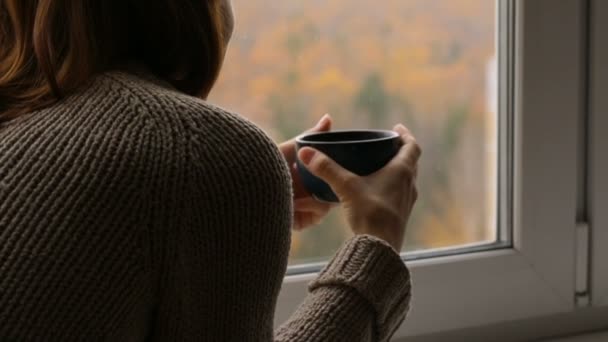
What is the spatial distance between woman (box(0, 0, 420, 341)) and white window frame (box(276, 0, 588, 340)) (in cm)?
43

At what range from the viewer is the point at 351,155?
72cm

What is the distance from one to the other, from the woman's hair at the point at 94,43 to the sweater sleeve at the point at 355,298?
18 centimetres

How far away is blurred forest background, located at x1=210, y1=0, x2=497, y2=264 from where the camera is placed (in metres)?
0.94

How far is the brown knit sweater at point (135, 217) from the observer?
515 millimetres

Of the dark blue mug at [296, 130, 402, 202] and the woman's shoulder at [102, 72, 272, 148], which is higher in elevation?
the woman's shoulder at [102, 72, 272, 148]

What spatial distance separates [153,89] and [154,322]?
15 cm

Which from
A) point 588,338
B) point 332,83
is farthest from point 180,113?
point 588,338

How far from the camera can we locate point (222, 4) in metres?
0.63

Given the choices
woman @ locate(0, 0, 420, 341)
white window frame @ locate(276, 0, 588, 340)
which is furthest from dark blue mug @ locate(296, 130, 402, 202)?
white window frame @ locate(276, 0, 588, 340)

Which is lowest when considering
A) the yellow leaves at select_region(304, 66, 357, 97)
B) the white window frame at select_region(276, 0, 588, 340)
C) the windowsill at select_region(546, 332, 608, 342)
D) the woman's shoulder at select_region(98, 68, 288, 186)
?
the windowsill at select_region(546, 332, 608, 342)

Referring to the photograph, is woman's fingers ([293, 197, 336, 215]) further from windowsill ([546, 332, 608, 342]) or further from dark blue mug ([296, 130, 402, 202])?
windowsill ([546, 332, 608, 342])

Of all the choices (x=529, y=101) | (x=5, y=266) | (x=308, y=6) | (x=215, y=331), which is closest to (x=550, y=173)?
(x=529, y=101)

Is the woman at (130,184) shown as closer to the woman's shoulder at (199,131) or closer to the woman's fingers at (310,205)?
the woman's shoulder at (199,131)

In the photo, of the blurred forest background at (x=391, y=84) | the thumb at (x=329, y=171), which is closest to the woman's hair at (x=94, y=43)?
the thumb at (x=329, y=171)
